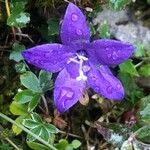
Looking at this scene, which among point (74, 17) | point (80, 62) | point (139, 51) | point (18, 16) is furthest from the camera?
point (139, 51)

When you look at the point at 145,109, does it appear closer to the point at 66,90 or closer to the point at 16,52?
the point at 66,90

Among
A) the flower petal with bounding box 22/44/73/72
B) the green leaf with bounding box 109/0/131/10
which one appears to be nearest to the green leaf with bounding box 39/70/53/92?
the flower petal with bounding box 22/44/73/72

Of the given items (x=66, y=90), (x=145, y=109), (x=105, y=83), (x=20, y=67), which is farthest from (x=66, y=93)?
(x=145, y=109)

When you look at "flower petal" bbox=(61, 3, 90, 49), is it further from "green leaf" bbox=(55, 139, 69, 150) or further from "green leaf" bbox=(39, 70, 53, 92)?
"green leaf" bbox=(55, 139, 69, 150)

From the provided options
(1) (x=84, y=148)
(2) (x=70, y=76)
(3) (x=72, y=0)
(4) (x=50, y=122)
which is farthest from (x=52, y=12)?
(1) (x=84, y=148)

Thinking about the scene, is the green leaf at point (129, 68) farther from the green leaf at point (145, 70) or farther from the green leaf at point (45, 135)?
the green leaf at point (45, 135)

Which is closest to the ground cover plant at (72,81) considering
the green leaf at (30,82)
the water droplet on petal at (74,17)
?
the green leaf at (30,82)

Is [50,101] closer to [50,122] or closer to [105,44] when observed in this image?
[50,122]

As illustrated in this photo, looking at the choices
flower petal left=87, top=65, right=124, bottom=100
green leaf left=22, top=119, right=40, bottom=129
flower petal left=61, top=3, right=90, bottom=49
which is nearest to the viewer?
flower petal left=61, top=3, right=90, bottom=49
